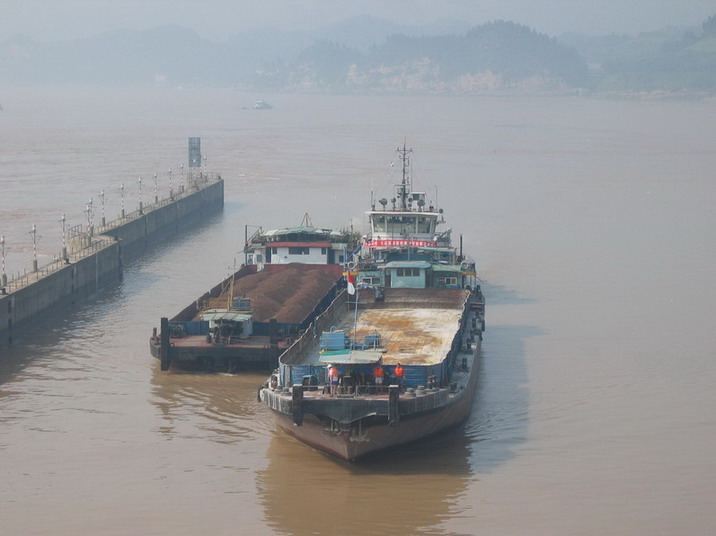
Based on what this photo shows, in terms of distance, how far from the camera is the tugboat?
105ft

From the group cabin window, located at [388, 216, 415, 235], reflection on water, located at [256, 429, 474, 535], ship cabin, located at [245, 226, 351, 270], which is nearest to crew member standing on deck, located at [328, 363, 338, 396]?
reflection on water, located at [256, 429, 474, 535]

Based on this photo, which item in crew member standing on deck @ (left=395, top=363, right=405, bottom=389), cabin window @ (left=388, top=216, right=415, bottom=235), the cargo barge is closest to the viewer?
crew member standing on deck @ (left=395, top=363, right=405, bottom=389)

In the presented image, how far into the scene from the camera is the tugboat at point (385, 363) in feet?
105

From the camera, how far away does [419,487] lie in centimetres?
3183

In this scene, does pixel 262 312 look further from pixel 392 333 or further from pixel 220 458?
pixel 220 458

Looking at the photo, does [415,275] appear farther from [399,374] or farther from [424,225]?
[399,374]

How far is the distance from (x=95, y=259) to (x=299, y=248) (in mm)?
10039

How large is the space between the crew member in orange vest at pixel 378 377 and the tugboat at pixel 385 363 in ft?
0.11

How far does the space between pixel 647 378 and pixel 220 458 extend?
15994 mm

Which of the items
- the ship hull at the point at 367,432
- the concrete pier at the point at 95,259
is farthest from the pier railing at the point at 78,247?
the ship hull at the point at 367,432

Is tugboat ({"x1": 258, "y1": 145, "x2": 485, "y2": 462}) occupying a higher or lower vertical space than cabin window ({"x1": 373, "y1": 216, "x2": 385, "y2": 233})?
lower

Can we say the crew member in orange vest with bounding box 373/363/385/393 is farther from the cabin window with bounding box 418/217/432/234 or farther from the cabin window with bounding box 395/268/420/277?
the cabin window with bounding box 418/217/432/234

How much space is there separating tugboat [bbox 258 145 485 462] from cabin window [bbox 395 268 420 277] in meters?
0.04

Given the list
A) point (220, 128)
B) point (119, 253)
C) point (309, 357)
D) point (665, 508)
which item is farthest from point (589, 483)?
point (220, 128)
